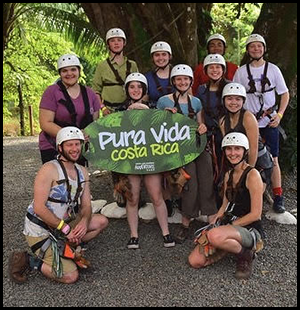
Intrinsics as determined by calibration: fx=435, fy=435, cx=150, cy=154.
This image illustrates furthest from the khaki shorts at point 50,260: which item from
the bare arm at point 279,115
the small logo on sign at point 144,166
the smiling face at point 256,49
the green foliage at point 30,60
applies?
the green foliage at point 30,60

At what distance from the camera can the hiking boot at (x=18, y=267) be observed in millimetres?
4359

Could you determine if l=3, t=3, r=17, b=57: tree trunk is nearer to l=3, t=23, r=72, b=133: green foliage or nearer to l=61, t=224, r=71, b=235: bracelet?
l=3, t=23, r=72, b=133: green foliage

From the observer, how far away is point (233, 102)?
16.1ft

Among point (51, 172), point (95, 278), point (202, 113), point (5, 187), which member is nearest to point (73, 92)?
point (51, 172)

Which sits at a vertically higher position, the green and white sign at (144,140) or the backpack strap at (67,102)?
the backpack strap at (67,102)

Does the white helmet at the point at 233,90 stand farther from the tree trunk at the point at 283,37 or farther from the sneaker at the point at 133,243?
the tree trunk at the point at 283,37

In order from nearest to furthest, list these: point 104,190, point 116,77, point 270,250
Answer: point 270,250
point 116,77
point 104,190

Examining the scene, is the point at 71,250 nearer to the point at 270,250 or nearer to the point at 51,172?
the point at 51,172

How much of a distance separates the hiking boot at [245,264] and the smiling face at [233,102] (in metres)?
1.58

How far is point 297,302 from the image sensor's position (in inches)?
156

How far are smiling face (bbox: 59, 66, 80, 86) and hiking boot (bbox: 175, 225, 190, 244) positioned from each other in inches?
87.8

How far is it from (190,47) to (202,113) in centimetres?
297

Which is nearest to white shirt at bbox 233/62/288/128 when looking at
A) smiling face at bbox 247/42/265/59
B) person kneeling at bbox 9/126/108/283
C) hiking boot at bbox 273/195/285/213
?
smiling face at bbox 247/42/265/59

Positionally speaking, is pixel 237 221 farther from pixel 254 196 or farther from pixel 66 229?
pixel 66 229
